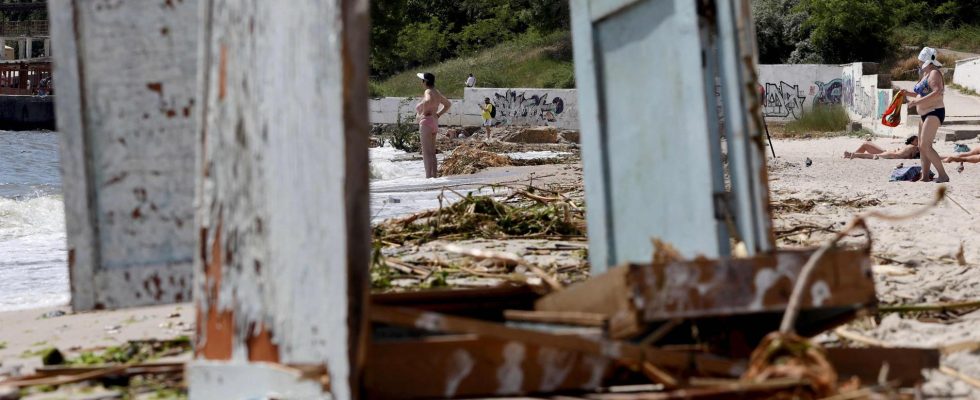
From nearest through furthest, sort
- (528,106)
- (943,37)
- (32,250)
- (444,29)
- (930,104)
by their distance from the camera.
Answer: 1. (32,250)
2. (930,104)
3. (528,106)
4. (943,37)
5. (444,29)

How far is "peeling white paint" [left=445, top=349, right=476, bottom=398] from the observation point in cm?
283

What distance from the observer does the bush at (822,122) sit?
2838 centimetres

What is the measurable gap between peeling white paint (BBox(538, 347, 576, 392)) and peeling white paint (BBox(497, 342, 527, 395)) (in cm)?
5

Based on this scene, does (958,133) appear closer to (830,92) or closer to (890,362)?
(830,92)

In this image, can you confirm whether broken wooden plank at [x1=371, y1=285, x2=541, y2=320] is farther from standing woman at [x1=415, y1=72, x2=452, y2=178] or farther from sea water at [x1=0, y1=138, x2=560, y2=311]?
standing woman at [x1=415, y1=72, x2=452, y2=178]

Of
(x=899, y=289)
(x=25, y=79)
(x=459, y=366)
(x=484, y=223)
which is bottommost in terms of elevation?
(x=899, y=289)

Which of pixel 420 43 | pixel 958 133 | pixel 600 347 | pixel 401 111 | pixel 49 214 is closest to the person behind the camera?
pixel 600 347

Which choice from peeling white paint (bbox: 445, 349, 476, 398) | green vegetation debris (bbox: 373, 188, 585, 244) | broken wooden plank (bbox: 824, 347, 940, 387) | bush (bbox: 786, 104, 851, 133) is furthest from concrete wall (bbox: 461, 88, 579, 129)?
peeling white paint (bbox: 445, 349, 476, 398)

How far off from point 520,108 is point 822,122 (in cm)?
1283

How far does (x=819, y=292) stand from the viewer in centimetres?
282

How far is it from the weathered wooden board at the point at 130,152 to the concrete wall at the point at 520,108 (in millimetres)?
34457

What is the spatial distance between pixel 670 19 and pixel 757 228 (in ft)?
2.50

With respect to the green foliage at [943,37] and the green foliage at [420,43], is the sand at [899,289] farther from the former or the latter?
the green foliage at [420,43]

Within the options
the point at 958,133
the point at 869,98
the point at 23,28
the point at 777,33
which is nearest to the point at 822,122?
the point at 869,98
